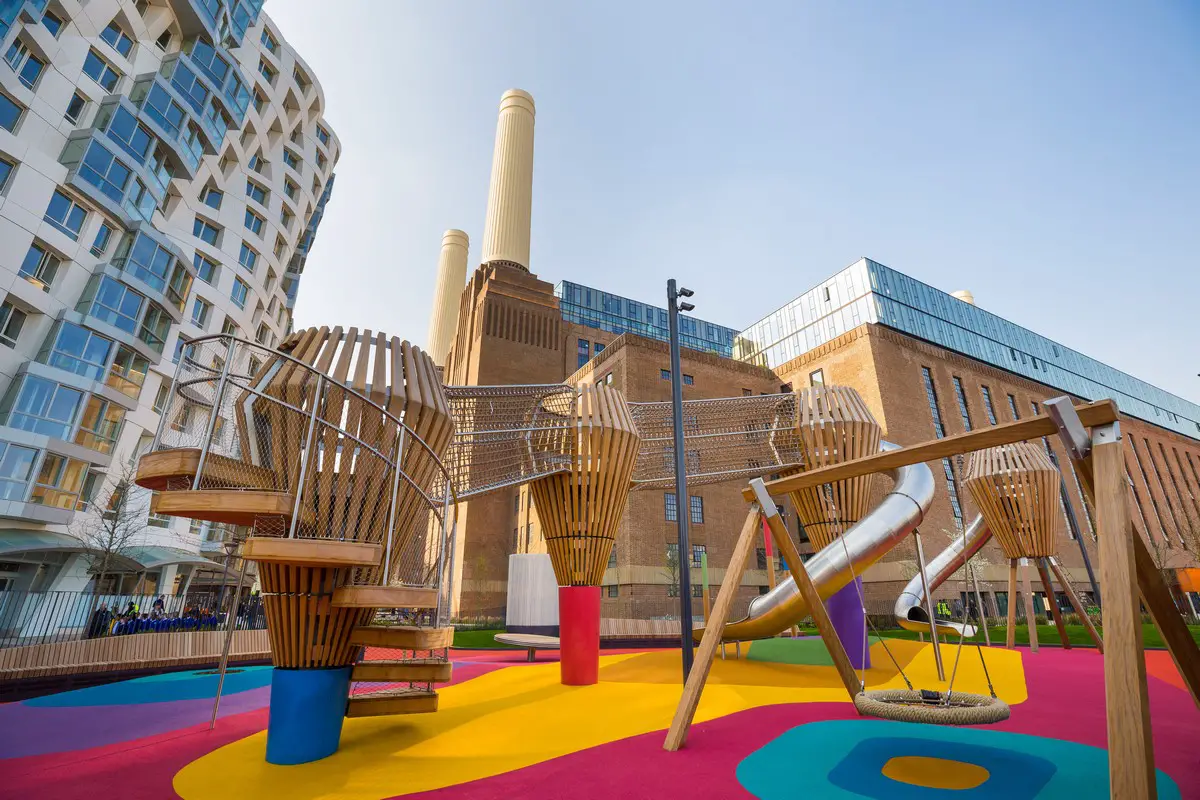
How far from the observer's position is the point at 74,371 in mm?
23438

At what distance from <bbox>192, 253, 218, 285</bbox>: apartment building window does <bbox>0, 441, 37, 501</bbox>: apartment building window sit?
1392 centimetres

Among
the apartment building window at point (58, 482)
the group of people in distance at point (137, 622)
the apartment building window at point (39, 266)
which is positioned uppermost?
the apartment building window at point (39, 266)

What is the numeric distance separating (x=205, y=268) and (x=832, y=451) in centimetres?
3554

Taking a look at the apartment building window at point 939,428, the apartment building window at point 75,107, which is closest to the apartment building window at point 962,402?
the apartment building window at point 939,428

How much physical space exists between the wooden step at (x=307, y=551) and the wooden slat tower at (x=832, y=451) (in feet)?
31.0

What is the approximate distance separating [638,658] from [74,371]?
25.2 meters

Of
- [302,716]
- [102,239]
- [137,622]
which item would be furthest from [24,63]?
[302,716]

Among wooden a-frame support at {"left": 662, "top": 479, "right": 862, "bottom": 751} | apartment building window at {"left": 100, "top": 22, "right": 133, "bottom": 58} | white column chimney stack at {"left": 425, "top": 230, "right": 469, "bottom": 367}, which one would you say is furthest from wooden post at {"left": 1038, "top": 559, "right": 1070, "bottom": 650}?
white column chimney stack at {"left": 425, "top": 230, "right": 469, "bottom": 367}

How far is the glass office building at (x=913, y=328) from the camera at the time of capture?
50.8 meters

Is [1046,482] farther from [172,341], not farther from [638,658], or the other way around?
[172,341]

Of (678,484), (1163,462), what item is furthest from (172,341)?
(1163,462)

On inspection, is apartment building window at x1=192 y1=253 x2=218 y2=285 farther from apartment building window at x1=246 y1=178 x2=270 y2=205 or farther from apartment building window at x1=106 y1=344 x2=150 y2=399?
apartment building window at x1=106 y1=344 x2=150 y2=399

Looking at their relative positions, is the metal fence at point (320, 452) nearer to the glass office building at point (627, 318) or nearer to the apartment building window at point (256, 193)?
the apartment building window at point (256, 193)

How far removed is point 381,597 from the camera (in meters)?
5.80
